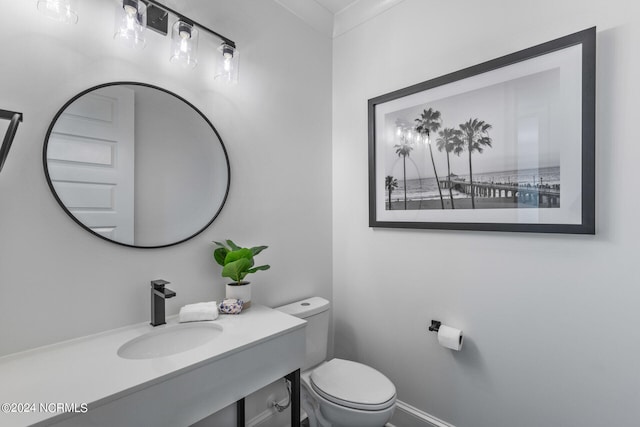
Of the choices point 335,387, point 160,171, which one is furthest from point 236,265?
point 335,387

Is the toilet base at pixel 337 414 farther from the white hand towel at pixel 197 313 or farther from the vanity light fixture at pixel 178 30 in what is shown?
the vanity light fixture at pixel 178 30

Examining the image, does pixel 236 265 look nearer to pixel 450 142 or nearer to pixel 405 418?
pixel 450 142

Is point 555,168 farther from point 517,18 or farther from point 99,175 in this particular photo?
point 99,175

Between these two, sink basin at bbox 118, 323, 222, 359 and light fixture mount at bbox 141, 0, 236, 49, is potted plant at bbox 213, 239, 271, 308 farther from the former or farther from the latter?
light fixture mount at bbox 141, 0, 236, 49

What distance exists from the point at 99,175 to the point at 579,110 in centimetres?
189

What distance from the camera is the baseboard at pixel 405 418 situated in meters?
1.60

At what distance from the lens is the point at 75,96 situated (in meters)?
1.10

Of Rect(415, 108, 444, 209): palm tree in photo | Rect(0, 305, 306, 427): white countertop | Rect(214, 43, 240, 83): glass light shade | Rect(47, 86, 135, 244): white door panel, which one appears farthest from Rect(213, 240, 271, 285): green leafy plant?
Rect(415, 108, 444, 209): palm tree in photo

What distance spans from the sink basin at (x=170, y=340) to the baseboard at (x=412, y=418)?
4.00ft

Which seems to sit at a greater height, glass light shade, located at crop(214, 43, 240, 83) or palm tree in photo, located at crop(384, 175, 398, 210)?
glass light shade, located at crop(214, 43, 240, 83)

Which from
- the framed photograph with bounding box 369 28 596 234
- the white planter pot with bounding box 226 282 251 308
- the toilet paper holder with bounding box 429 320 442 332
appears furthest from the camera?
the toilet paper holder with bounding box 429 320 442 332

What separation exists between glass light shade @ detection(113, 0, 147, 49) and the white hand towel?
1.08 metres

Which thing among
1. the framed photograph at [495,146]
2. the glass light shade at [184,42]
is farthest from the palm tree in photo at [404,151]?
the glass light shade at [184,42]

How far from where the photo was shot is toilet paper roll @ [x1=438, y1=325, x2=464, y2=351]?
1468 mm
